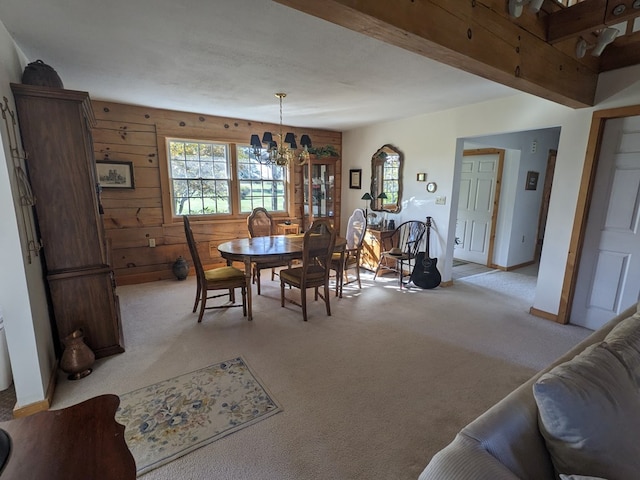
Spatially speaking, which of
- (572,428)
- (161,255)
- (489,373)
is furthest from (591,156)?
(161,255)

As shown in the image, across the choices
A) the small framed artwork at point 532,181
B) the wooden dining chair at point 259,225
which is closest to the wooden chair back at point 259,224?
the wooden dining chair at point 259,225

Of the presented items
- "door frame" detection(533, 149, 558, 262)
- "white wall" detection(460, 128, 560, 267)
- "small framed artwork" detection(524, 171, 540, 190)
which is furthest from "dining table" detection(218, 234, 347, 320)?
"door frame" detection(533, 149, 558, 262)

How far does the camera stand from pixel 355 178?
567 cm

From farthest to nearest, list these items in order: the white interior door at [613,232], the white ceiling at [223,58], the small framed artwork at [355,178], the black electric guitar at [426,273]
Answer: the small framed artwork at [355,178] < the black electric guitar at [426,273] < the white interior door at [613,232] < the white ceiling at [223,58]

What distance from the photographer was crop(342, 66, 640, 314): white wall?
2.92 meters

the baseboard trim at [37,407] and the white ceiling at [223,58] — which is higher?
the white ceiling at [223,58]

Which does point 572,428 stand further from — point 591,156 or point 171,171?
point 171,171

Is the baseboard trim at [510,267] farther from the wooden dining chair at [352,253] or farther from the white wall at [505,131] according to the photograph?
the wooden dining chair at [352,253]

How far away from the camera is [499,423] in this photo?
89 cm

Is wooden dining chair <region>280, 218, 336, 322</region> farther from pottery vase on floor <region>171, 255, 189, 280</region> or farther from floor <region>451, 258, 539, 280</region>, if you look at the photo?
floor <region>451, 258, 539, 280</region>

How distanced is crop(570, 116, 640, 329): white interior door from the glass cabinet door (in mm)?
3696

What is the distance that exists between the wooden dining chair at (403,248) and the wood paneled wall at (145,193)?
2.59 metres

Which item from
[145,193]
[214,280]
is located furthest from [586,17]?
[145,193]

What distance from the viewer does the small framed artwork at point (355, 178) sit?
5.58m
